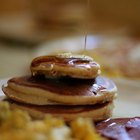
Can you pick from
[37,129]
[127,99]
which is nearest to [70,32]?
[127,99]

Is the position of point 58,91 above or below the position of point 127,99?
above

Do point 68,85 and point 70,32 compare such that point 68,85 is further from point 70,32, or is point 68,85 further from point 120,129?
A: point 70,32

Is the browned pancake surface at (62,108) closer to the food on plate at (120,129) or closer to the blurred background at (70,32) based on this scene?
the food on plate at (120,129)

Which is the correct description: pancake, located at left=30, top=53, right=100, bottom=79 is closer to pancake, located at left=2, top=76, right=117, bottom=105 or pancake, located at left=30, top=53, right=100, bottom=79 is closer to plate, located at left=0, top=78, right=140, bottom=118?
pancake, located at left=2, top=76, right=117, bottom=105

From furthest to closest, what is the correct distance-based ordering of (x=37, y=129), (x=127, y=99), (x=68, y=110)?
1. (x=127, y=99)
2. (x=68, y=110)
3. (x=37, y=129)

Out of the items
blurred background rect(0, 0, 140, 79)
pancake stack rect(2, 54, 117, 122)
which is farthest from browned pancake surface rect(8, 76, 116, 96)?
blurred background rect(0, 0, 140, 79)

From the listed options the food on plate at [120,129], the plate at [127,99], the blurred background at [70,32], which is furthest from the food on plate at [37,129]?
the blurred background at [70,32]

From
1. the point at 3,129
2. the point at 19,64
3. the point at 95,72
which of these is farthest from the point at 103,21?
the point at 3,129
